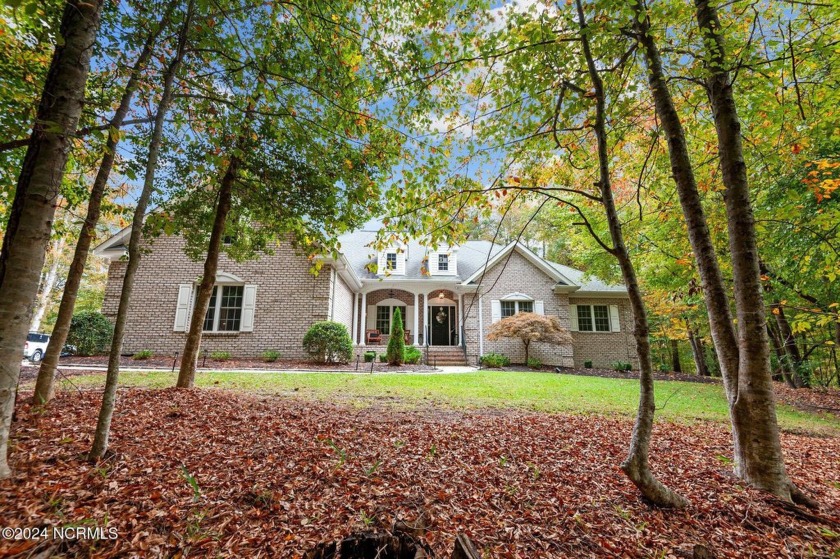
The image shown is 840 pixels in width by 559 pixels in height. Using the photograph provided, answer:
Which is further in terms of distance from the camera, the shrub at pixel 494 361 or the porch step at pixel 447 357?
the porch step at pixel 447 357

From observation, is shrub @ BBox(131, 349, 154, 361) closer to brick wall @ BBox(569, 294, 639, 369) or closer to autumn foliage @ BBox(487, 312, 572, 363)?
autumn foliage @ BBox(487, 312, 572, 363)

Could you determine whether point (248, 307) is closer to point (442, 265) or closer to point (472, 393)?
point (442, 265)

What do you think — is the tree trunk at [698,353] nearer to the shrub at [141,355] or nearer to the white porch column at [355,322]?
the white porch column at [355,322]

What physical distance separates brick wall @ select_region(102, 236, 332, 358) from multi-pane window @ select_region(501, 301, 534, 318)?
25.5 feet

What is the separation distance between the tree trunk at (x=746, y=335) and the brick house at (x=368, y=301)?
22.0ft

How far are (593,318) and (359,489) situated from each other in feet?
52.4

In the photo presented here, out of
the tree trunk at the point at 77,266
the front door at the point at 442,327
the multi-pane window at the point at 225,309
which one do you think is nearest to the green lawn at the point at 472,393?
the tree trunk at the point at 77,266

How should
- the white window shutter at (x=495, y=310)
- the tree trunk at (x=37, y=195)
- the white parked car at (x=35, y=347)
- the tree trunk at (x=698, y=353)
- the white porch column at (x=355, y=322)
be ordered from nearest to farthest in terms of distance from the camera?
the tree trunk at (x=37, y=195)
the white parked car at (x=35, y=347)
the white window shutter at (x=495, y=310)
the tree trunk at (x=698, y=353)
the white porch column at (x=355, y=322)

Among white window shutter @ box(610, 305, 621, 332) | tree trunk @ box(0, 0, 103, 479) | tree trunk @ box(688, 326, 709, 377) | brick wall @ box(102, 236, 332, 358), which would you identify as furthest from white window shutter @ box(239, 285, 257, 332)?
tree trunk @ box(688, 326, 709, 377)

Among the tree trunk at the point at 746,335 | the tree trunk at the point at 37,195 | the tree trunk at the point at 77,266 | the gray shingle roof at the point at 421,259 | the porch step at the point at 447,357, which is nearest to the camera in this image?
the tree trunk at the point at 37,195

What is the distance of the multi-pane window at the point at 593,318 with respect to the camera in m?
16.1

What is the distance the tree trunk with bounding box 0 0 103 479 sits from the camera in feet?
7.58

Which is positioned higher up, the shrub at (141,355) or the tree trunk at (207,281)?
the tree trunk at (207,281)

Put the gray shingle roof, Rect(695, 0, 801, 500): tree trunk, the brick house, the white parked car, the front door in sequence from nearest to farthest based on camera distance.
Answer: Rect(695, 0, 801, 500): tree trunk, the brick house, the white parked car, the gray shingle roof, the front door
